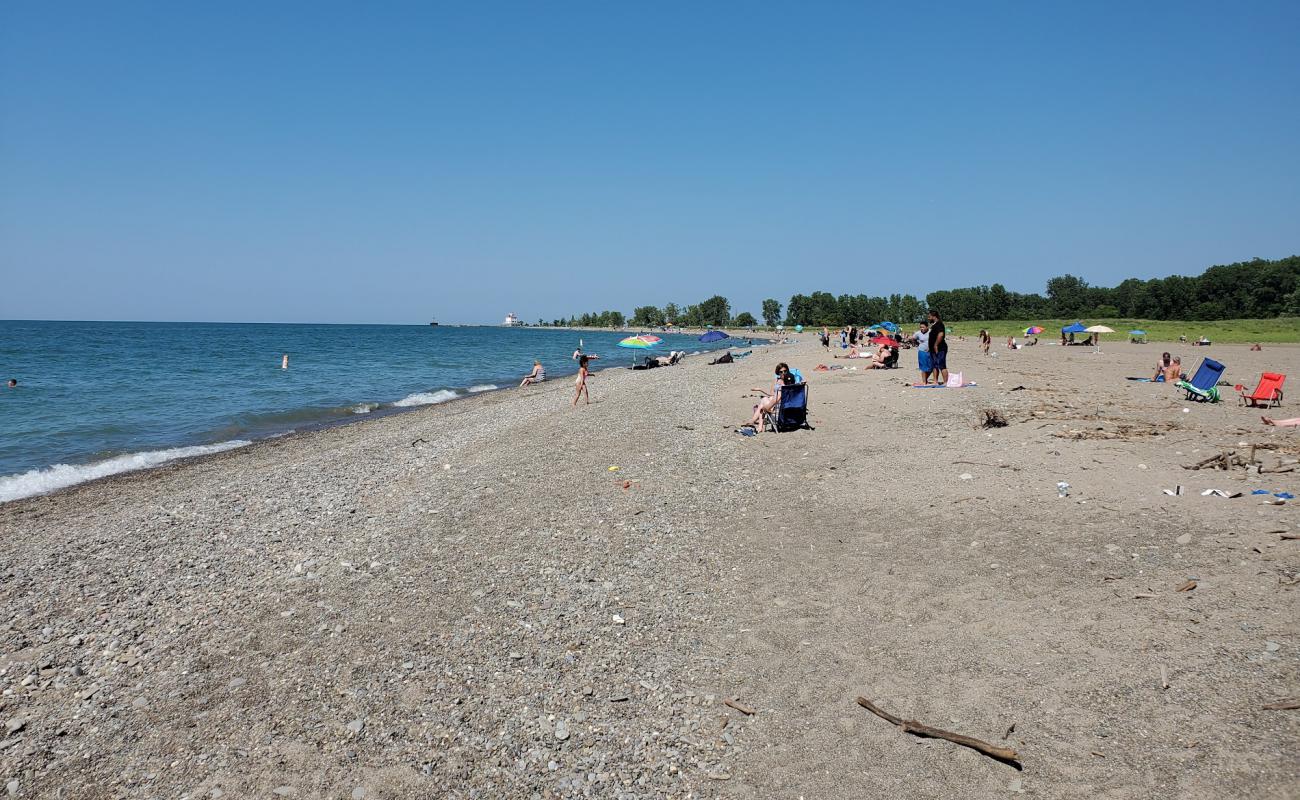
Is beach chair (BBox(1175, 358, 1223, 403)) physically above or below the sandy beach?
above

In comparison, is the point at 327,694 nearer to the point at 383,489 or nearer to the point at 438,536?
the point at 438,536

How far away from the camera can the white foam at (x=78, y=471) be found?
14.8m

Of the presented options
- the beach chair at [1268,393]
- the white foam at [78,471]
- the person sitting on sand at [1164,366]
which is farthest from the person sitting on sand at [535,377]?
the beach chair at [1268,393]

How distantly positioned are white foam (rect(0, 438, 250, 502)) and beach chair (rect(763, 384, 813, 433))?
16.0 meters

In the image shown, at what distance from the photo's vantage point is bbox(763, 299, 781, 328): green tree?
196 meters

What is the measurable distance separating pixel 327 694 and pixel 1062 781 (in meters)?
5.60

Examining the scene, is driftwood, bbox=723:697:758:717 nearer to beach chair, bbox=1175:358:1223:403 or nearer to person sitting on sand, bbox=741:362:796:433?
person sitting on sand, bbox=741:362:796:433

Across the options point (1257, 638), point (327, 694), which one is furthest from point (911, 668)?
point (327, 694)

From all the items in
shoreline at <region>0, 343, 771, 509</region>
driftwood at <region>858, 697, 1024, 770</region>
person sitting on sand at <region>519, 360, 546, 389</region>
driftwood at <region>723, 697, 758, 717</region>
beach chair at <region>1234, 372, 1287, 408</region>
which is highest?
beach chair at <region>1234, 372, 1287, 408</region>

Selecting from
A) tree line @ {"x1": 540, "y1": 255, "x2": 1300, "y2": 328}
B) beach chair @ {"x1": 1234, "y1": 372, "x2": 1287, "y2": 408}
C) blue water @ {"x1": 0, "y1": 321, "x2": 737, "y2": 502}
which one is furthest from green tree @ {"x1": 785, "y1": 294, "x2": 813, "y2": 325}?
beach chair @ {"x1": 1234, "y1": 372, "x2": 1287, "y2": 408}

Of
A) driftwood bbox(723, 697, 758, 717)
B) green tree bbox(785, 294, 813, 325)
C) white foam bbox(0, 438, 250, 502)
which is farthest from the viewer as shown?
green tree bbox(785, 294, 813, 325)

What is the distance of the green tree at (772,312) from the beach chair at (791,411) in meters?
183

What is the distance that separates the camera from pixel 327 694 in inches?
225

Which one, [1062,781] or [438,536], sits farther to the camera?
[438,536]
